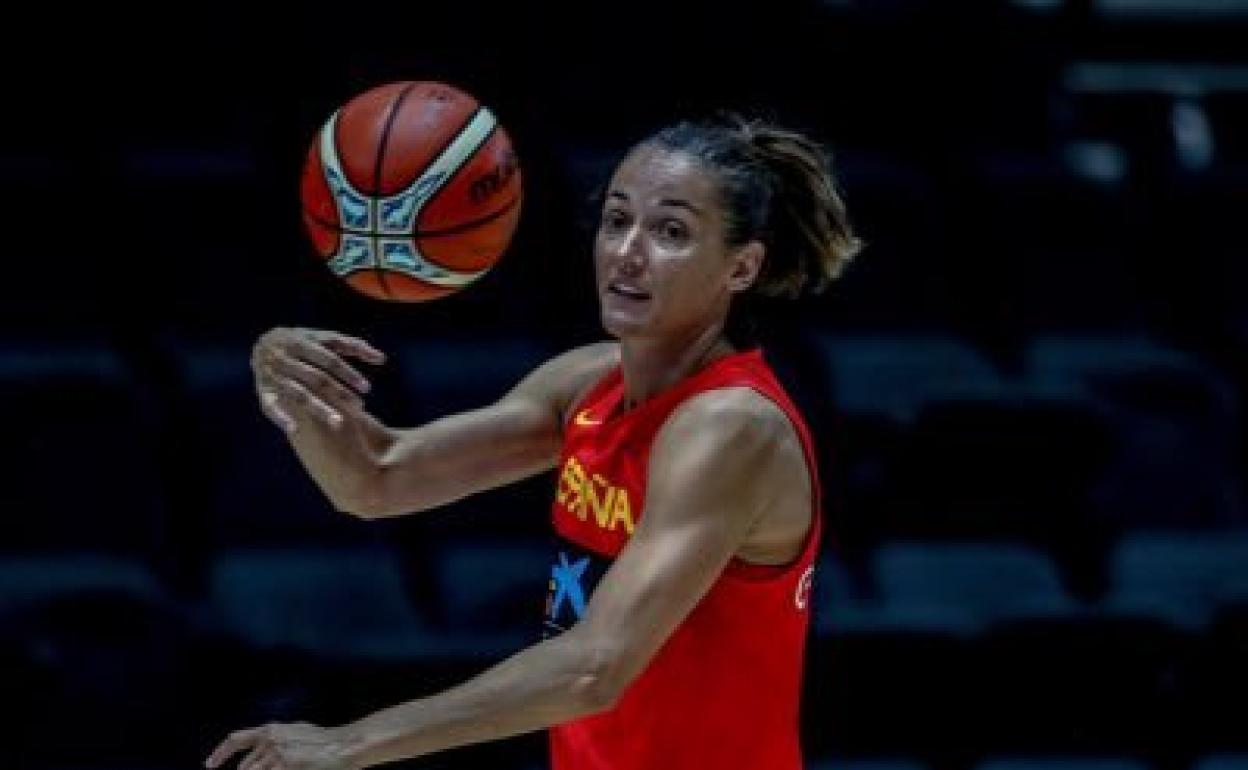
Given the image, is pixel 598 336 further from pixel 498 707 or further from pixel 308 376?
pixel 498 707

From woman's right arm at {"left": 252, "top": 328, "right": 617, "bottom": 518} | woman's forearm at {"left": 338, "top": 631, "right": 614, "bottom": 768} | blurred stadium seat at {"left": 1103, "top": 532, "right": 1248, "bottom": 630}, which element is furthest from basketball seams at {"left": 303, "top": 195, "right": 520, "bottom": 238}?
blurred stadium seat at {"left": 1103, "top": 532, "right": 1248, "bottom": 630}

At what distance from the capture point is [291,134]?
580 centimetres

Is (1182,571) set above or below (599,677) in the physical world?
below

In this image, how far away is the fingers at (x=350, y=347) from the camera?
129 inches

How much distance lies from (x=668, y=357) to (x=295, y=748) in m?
0.82

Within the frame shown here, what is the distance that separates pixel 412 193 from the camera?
3516mm

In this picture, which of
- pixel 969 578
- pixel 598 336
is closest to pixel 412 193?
pixel 598 336

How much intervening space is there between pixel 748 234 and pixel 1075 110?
3.60m

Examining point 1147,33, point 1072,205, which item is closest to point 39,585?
point 1072,205

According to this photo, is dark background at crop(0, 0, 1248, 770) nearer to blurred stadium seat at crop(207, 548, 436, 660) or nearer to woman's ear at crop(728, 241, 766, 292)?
blurred stadium seat at crop(207, 548, 436, 660)

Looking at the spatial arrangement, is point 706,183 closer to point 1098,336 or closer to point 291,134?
point 291,134

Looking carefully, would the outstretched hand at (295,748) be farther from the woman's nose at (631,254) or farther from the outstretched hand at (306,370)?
the woman's nose at (631,254)

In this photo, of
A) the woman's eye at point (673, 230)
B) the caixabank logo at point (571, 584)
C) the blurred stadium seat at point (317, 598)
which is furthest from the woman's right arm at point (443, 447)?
the blurred stadium seat at point (317, 598)

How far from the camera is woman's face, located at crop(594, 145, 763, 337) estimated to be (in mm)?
3285
